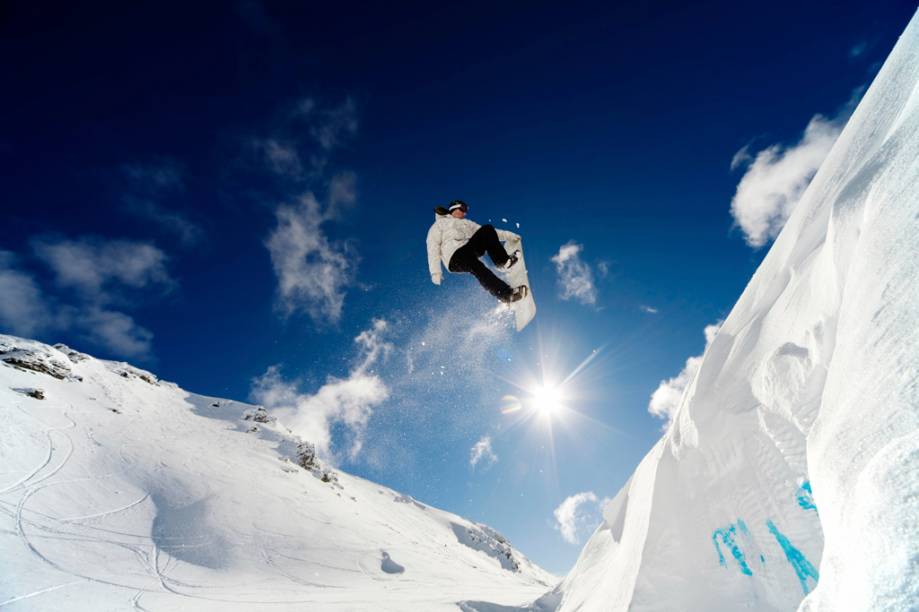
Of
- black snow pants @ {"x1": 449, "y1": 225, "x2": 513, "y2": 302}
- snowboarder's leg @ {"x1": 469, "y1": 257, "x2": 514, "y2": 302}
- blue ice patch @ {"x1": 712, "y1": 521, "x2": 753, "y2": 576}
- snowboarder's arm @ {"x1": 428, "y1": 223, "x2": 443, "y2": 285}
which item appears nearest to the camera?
blue ice patch @ {"x1": 712, "y1": 521, "x2": 753, "y2": 576}

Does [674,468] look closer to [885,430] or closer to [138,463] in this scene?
[885,430]

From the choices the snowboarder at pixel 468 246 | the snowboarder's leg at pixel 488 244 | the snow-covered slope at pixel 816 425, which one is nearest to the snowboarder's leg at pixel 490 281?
the snowboarder at pixel 468 246

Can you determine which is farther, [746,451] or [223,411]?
[223,411]

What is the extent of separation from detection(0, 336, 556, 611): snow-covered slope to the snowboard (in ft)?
24.2

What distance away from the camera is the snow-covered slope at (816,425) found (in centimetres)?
150

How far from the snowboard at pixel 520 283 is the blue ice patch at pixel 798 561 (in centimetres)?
649

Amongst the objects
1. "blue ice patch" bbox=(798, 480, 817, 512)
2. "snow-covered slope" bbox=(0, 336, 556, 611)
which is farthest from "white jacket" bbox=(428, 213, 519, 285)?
"snow-covered slope" bbox=(0, 336, 556, 611)

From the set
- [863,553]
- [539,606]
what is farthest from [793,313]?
[539,606]

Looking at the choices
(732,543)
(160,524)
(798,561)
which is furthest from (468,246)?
(160,524)

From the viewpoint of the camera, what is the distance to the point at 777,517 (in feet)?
9.89

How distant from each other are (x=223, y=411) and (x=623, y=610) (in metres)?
56.7

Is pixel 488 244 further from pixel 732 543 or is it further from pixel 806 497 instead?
pixel 806 497

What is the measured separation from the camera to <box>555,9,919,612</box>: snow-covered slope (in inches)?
59.2

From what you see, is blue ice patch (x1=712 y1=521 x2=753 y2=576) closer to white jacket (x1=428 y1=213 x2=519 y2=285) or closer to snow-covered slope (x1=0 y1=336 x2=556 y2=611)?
white jacket (x1=428 y1=213 x2=519 y2=285)
